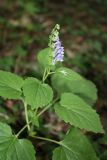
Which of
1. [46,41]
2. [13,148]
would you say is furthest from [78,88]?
[46,41]

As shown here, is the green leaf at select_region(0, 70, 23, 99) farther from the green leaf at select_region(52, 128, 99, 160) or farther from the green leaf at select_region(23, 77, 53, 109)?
the green leaf at select_region(52, 128, 99, 160)

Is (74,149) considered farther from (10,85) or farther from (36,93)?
(10,85)

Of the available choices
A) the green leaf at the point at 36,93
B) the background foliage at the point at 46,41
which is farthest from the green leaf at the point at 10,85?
the background foliage at the point at 46,41

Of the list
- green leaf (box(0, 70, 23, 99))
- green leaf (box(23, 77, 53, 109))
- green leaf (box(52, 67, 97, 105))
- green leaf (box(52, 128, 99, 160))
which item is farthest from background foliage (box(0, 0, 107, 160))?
Result: green leaf (box(23, 77, 53, 109))

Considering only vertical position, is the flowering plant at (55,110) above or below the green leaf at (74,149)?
above

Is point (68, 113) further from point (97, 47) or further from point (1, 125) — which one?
point (97, 47)

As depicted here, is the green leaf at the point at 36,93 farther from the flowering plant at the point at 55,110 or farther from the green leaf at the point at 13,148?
the green leaf at the point at 13,148

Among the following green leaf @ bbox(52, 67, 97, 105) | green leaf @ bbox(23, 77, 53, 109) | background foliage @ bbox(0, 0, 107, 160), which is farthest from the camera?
background foliage @ bbox(0, 0, 107, 160)
